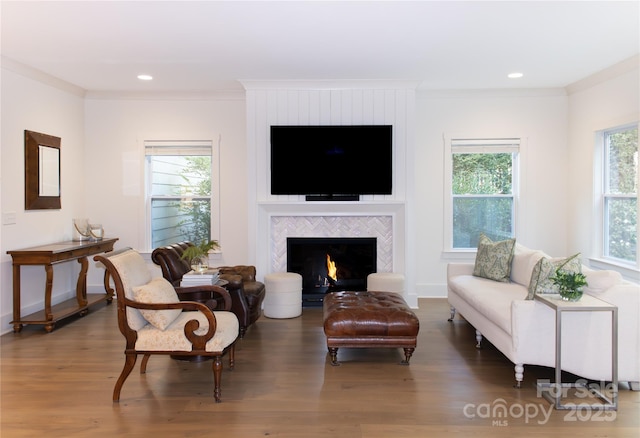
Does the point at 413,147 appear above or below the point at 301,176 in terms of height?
above

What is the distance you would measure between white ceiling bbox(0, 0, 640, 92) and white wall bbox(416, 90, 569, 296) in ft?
1.67

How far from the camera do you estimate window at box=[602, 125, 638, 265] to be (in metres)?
5.18

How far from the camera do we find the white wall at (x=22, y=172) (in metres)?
4.93

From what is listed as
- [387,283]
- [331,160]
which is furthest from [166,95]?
[387,283]

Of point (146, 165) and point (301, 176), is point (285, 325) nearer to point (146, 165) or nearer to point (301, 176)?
point (301, 176)

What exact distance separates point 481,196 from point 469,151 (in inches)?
24.8

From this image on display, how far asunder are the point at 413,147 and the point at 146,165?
357 cm

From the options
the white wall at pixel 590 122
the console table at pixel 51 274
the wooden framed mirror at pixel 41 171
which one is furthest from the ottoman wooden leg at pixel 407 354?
the wooden framed mirror at pixel 41 171

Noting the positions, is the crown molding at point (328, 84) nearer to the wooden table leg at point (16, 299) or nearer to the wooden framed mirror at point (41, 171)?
the wooden framed mirror at point (41, 171)

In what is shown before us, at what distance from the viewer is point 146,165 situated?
258 inches

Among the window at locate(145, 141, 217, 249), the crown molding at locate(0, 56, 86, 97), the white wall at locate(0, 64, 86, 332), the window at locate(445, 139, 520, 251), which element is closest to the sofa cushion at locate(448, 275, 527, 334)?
the window at locate(445, 139, 520, 251)

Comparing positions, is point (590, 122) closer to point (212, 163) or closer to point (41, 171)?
point (212, 163)

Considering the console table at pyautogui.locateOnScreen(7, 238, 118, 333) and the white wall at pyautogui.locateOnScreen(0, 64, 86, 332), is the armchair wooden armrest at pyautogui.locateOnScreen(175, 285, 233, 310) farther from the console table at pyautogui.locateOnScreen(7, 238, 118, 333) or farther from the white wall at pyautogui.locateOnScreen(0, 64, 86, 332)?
the white wall at pyautogui.locateOnScreen(0, 64, 86, 332)

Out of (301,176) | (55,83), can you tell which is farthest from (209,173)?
(55,83)
